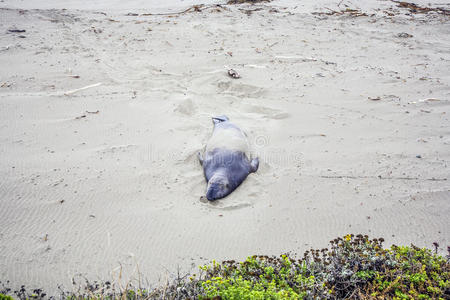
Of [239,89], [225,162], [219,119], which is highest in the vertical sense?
[239,89]

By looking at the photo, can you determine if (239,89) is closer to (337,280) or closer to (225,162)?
(225,162)

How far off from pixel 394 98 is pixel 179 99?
4386 millimetres

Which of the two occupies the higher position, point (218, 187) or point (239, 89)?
point (239, 89)

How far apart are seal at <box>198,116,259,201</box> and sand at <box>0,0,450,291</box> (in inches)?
5.6

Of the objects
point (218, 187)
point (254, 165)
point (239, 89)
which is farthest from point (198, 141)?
point (239, 89)

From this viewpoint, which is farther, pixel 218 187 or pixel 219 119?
pixel 219 119

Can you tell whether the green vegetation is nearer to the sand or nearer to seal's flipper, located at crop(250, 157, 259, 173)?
the sand

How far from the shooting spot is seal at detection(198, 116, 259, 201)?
390 cm

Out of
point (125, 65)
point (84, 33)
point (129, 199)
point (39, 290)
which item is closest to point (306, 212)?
point (129, 199)

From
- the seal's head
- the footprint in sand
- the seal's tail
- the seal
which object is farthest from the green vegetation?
the footprint in sand

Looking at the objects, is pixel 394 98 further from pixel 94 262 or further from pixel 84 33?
pixel 84 33

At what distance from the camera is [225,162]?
4.23 m

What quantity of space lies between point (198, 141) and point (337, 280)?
126 inches

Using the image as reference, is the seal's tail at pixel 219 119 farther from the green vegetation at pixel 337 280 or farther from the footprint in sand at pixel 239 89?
the green vegetation at pixel 337 280
